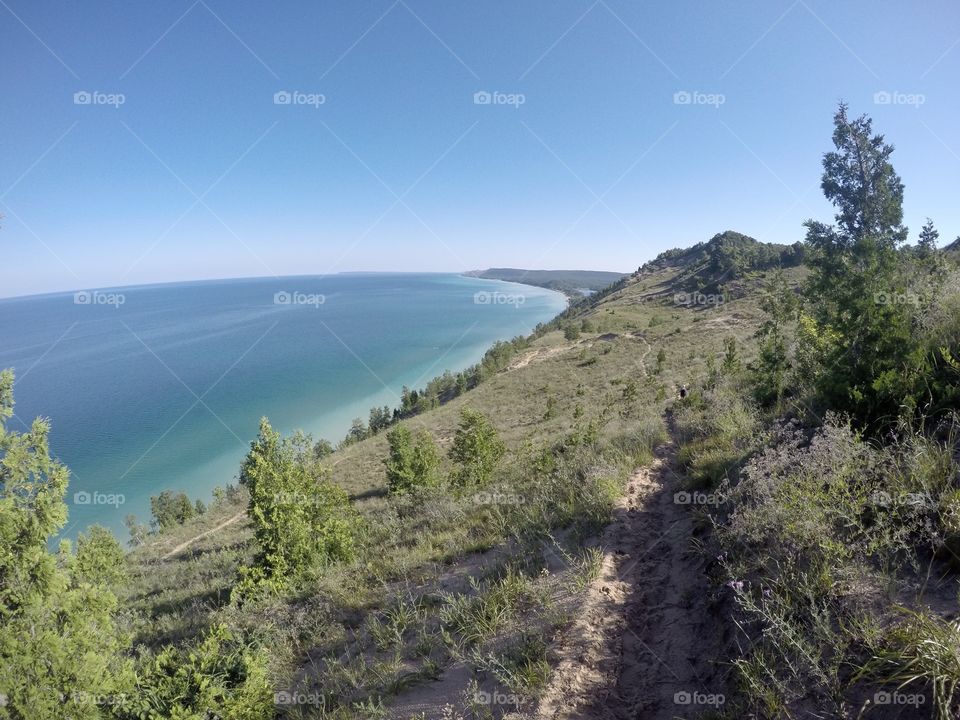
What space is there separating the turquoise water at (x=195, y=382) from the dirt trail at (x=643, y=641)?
78.1ft

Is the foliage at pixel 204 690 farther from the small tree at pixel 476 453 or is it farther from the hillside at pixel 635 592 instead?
the small tree at pixel 476 453

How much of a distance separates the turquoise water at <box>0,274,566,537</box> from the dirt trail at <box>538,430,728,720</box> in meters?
23.8

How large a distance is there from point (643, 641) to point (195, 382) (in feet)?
326

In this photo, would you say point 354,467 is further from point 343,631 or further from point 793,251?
point 793,251

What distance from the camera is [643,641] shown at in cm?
389

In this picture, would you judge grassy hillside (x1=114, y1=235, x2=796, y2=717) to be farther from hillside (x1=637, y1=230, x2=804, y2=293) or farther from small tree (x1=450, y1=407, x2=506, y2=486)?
hillside (x1=637, y1=230, x2=804, y2=293)

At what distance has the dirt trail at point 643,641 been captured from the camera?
326cm

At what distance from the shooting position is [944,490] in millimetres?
3371

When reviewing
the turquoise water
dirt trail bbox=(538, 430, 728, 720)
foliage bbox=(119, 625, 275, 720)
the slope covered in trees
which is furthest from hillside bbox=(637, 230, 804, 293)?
foliage bbox=(119, 625, 275, 720)

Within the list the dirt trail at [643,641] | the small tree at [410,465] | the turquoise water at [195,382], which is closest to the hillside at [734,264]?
the turquoise water at [195,382]

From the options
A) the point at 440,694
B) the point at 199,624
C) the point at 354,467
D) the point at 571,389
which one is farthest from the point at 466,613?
the point at 571,389

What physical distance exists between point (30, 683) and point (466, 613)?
447 centimetres

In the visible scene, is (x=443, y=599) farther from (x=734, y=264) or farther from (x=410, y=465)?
(x=734, y=264)

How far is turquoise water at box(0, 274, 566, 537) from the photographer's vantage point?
51.1 metres
